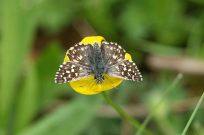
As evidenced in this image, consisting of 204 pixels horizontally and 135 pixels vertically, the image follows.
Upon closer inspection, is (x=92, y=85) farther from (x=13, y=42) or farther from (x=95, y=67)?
(x=13, y=42)

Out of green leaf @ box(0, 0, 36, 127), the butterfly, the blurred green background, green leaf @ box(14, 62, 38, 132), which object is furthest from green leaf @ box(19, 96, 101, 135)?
the butterfly

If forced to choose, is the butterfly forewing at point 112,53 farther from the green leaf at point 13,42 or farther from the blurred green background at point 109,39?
the green leaf at point 13,42

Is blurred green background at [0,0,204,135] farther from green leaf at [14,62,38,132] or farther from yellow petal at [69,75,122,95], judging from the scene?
yellow petal at [69,75,122,95]

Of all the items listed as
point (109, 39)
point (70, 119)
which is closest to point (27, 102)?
point (70, 119)

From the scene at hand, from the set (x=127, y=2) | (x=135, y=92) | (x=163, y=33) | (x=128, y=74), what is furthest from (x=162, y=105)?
(x=128, y=74)

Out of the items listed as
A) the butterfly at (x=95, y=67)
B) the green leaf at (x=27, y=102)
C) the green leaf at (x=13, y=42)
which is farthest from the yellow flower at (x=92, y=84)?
the green leaf at (x=13, y=42)
